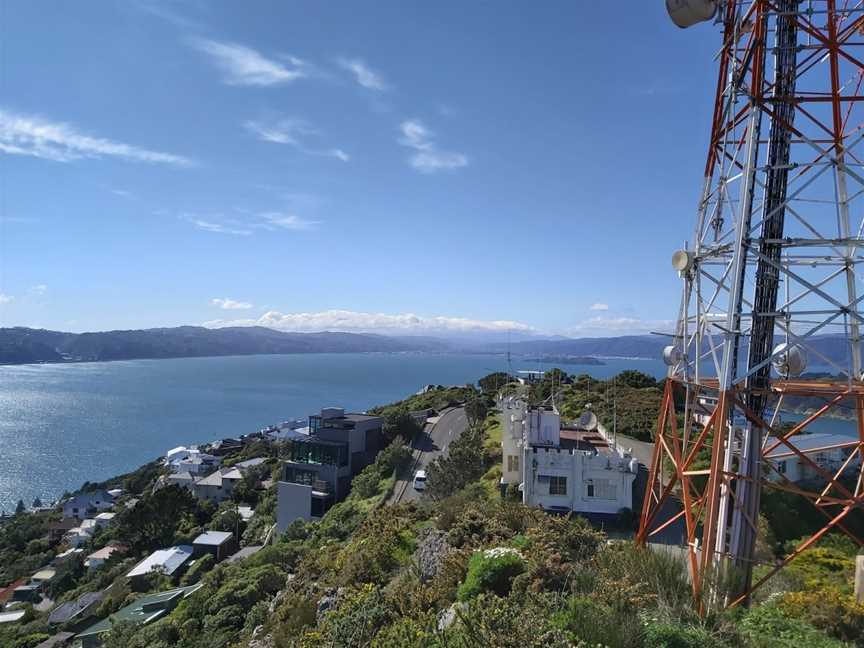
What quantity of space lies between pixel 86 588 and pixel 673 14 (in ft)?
110

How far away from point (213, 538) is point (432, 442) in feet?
42.7

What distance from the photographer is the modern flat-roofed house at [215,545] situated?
1039 inches

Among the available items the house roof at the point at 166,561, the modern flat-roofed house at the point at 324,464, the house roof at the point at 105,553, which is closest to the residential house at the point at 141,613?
the house roof at the point at 166,561

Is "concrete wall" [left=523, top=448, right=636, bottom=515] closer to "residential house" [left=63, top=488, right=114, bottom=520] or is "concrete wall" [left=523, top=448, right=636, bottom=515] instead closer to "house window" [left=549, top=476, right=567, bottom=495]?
"house window" [left=549, top=476, right=567, bottom=495]

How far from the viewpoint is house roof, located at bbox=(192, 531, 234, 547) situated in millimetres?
26875

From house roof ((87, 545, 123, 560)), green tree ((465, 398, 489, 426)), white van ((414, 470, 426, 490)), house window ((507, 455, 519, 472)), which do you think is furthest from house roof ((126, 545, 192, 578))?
house window ((507, 455, 519, 472))

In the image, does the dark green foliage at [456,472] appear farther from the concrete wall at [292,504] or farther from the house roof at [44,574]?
the house roof at [44,574]

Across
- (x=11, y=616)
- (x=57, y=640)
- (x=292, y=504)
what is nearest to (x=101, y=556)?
(x=11, y=616)

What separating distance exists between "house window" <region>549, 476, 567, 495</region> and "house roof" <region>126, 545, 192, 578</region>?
1881cm

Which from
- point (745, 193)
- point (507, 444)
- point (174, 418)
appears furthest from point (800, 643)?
point (174, 418)

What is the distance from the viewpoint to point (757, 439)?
6828 millimetres

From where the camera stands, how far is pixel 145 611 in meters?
18.3

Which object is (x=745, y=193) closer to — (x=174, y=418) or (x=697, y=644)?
(x=697, y=644)

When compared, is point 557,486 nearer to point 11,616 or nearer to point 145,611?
point 145,611
